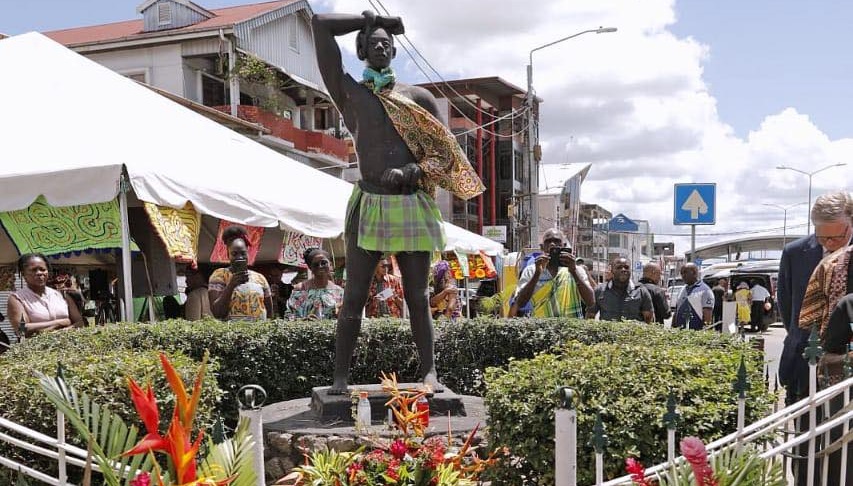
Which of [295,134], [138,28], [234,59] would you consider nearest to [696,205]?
[234,59]

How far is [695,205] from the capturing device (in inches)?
349

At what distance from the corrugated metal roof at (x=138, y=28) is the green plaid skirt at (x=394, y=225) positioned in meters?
19.3

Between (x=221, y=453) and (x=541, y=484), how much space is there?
1306mm

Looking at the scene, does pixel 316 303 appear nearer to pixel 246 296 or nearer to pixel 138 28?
pixel 246 296

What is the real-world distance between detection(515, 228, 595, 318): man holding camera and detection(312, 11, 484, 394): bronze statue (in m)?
1.67

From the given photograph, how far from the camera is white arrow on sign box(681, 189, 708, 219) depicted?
8798 millimetres

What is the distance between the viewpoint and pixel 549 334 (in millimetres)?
5551

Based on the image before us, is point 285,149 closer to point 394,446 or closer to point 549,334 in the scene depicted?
point 549,334

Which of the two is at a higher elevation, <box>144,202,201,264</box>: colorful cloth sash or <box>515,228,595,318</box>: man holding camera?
<box>144,202,201,264</box>: colorful cloth sash

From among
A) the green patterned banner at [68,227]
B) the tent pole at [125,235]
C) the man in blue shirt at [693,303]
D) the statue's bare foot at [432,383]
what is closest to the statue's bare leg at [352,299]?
the statue's bare foot at [432,383]

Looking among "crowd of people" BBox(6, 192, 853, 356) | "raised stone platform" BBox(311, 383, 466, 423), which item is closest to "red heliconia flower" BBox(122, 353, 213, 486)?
"raised stone platform" BBox(311, 383, 466, 423)

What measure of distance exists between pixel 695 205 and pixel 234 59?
16741 mm

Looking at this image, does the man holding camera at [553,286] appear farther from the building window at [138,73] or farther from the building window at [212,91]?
the building window at [138,73]

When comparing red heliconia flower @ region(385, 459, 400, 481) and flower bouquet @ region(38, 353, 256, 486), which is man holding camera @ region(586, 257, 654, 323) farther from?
flower bouquet @ region(38, 353, 256, 486)
